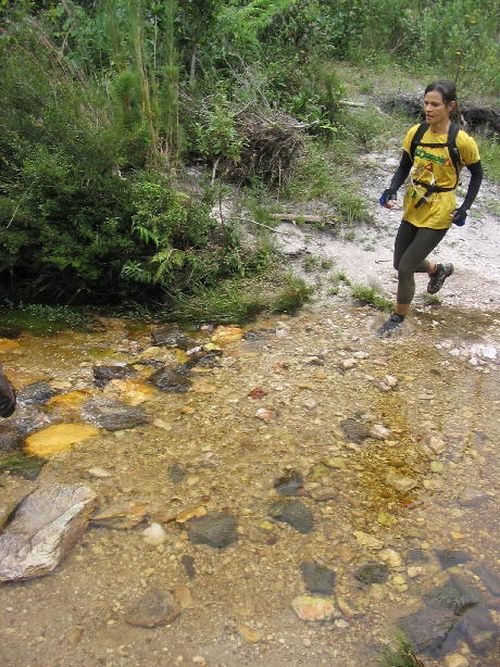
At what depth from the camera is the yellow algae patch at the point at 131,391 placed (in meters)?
3.59

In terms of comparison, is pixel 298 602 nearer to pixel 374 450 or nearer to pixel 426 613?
pixel 426 613

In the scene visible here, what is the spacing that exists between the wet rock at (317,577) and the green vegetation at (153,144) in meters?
2.50

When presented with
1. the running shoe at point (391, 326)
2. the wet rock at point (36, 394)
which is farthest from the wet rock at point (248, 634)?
the running shoe at point (391, 326)

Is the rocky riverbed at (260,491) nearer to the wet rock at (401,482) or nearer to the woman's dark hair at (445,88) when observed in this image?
the wet rock at (401,482)

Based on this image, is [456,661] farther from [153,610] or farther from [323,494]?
[153,610]

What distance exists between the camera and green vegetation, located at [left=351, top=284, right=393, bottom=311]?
4.65 m

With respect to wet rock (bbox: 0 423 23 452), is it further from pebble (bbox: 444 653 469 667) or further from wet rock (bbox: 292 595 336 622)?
pebble (bbox: 444 653 469 667)

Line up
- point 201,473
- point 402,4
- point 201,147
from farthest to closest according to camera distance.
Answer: point 402,4 < point 201,147 < point 201,473

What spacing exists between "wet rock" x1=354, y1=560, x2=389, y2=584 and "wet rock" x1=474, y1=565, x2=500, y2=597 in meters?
0.40

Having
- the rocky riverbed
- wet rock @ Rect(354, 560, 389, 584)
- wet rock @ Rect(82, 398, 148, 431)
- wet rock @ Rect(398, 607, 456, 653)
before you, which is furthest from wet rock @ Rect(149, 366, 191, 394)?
wet rock @ Rect(398, 607, 456, 653)

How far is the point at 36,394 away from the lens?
3541 millimetres

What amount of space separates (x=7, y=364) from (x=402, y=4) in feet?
30.1

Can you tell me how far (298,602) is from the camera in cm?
235

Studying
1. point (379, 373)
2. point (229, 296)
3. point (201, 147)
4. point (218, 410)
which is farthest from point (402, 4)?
point (218, 410)
